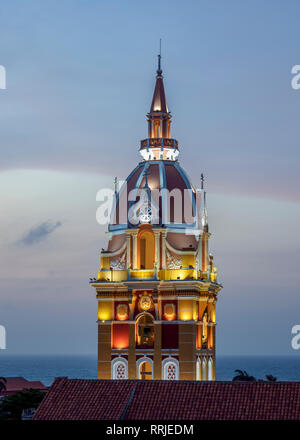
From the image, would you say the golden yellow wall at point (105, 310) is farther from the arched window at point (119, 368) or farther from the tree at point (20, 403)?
the tree at point (20, 403)

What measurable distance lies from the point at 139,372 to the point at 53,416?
52.2 feet

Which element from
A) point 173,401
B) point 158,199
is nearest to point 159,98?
point 158,199

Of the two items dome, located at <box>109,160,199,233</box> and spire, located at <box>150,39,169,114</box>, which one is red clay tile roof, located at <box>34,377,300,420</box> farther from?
spire, located at <box>150,39,169,114</box>

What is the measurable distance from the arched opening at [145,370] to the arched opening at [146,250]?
582 cm

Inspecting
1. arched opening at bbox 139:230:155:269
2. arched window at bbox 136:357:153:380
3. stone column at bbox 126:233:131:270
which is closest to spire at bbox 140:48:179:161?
arched opening at bbox 139:230:155:269

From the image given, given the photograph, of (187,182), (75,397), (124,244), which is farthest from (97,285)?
(75,397)

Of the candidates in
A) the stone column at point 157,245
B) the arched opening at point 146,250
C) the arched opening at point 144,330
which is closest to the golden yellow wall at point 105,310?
the arched opening at point 144,330

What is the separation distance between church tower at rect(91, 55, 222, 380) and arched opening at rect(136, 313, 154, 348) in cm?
6

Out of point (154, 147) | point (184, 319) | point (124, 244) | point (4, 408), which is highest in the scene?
point (154, 147)

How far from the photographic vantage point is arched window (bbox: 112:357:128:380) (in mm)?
63781

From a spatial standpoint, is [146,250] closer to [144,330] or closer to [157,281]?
[157,281]

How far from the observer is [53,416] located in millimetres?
47969

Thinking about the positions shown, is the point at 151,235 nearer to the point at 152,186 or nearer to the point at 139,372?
the point at 152,186

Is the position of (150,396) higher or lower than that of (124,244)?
lower
